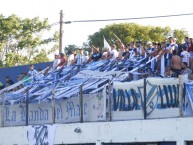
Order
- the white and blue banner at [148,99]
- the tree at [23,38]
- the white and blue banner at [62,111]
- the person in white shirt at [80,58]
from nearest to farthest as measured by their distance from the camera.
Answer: the white and blue banner at [148,99] < the white and blue banner at [62,111] < the person in white shirt at [80,58] < the tree at [23,38]

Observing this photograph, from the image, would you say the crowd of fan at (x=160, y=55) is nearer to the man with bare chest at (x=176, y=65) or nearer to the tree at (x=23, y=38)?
the man with bare chest at (x=176, y=65)

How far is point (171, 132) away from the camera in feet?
66.4

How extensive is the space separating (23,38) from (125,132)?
121 feet

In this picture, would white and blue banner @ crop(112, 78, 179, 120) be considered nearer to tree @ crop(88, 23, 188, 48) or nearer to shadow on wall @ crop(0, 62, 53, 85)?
shadow on wall @ crop(0, 62, 53, 85)

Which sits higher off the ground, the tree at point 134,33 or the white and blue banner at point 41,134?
the tree at point 134,33

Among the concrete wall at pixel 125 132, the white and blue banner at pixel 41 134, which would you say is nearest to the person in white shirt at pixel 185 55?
the concrete wall at pixel 125 132

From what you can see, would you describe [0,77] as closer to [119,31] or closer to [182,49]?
[182,49]

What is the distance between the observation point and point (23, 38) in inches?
2281

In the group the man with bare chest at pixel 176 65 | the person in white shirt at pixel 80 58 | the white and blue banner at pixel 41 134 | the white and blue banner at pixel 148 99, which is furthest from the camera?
the person in white shirt at pixel 80 58

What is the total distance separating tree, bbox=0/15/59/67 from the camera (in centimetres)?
5644

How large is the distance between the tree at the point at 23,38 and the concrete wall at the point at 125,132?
31204 mm

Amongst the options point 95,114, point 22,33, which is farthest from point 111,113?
point 22,33

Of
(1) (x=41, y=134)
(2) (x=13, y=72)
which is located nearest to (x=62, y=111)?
(1) (x=41, y=134)

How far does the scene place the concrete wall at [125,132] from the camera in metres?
20.0
